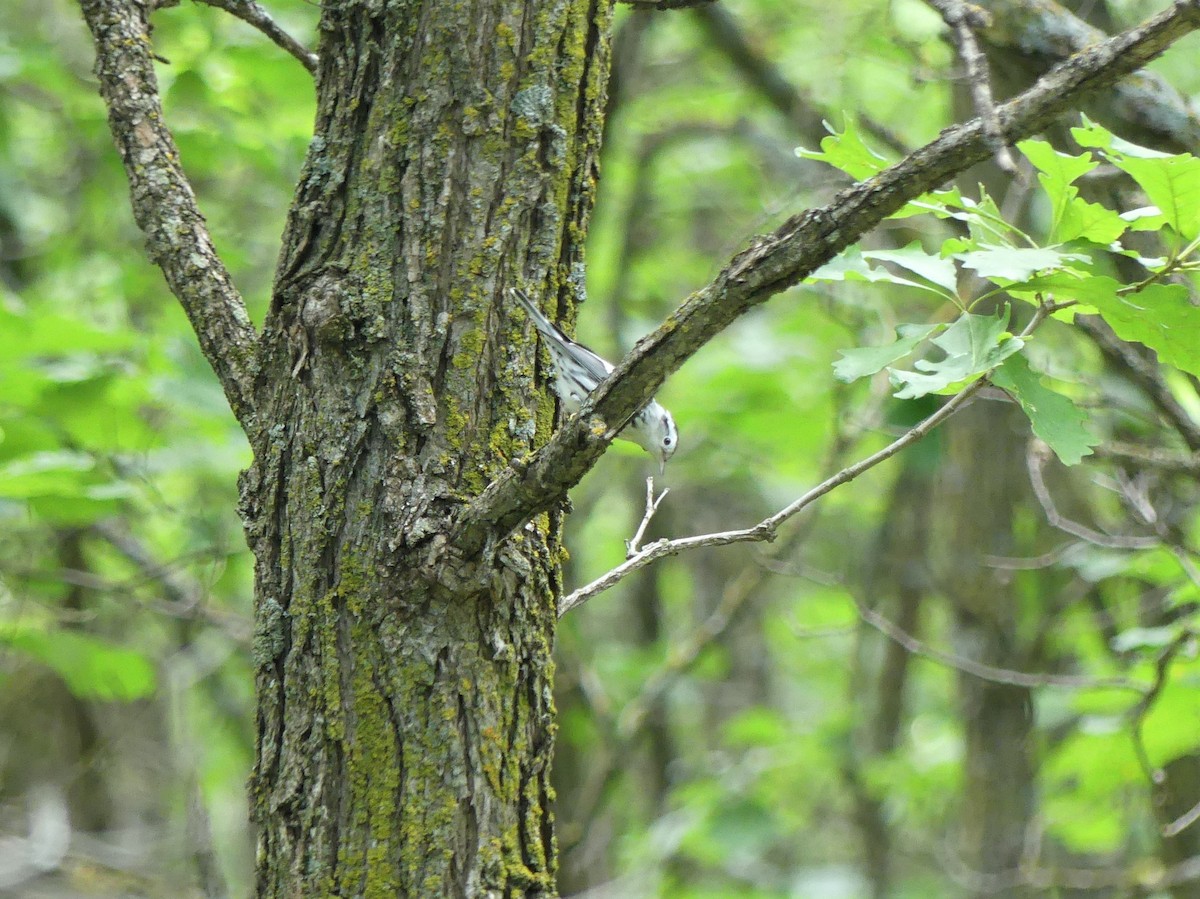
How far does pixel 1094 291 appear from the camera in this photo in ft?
5.06

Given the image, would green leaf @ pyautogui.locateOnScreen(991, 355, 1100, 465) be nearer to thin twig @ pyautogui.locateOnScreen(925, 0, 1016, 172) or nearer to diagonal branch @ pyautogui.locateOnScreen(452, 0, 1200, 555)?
thin twig @ pyautogui.locateOnScreen(925, 0, 1016, 172)

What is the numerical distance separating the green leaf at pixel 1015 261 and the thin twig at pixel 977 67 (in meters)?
0.13

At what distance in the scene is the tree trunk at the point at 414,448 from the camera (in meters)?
1.61

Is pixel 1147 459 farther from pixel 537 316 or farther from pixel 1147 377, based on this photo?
pixel 537 316

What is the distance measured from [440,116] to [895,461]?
506cm

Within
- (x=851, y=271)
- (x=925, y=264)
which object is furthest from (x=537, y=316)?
(x=925, y=264)

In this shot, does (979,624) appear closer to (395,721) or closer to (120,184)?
(395,721)

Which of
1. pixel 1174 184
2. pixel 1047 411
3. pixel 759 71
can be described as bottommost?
pixel 1047 411

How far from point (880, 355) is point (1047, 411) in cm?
25

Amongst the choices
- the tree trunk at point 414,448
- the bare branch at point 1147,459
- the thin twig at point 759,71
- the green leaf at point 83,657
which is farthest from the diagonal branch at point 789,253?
the thin twig at point 759,71

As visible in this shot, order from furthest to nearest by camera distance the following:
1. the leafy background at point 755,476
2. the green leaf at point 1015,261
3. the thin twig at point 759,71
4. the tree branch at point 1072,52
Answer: the thin twig at point 759,71 → the leafy background at point 755,476 → the tree branch at point 1072,52 → the green leaf at point 1015,261

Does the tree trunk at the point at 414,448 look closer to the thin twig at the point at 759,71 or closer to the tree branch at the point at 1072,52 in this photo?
the tree branch at the point at 1072,52

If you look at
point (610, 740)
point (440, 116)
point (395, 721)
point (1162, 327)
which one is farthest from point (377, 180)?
Answer: point (610, 740)

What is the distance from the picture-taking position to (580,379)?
2.69 m
